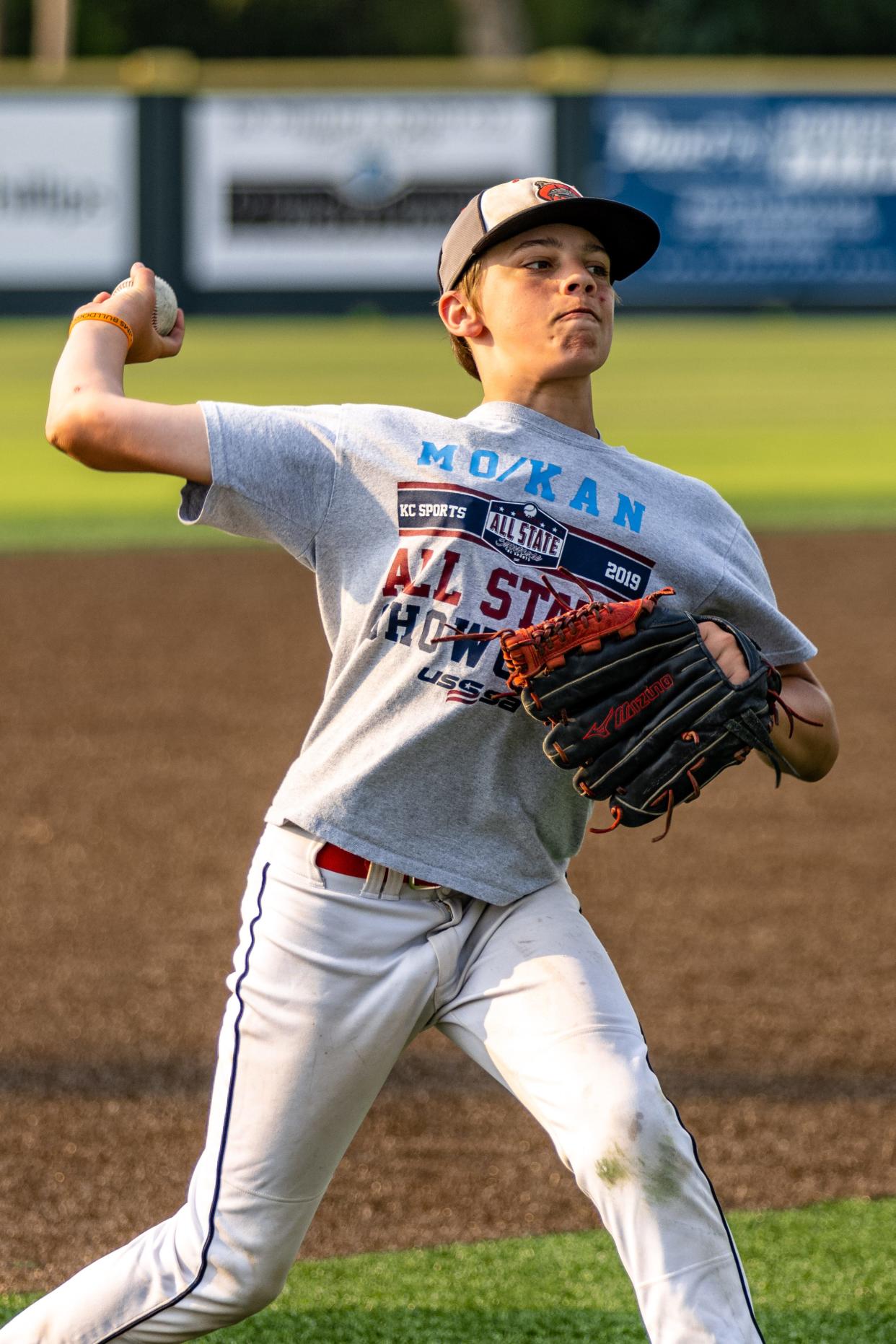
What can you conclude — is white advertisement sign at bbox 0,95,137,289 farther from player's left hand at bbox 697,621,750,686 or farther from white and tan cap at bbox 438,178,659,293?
player's left hand at bbox 697,621,750,686

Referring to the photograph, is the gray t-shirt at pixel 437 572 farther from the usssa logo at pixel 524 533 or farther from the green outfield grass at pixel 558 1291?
the green outfield grass at pixel 558 1291

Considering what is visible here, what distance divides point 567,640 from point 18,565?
870 centimetres

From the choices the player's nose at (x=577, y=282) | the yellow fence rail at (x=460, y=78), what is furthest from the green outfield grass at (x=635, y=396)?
the player's nose at (x=577, y=282)

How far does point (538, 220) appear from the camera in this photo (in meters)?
2.55

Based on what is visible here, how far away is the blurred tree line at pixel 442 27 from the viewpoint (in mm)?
36969

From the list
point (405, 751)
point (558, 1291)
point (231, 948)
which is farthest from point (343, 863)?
point (231, 948)

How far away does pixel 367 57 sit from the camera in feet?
140

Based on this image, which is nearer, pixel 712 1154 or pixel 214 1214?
pixel 214 1214

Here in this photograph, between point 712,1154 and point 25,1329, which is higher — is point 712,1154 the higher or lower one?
the lower one

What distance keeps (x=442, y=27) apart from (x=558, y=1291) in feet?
140

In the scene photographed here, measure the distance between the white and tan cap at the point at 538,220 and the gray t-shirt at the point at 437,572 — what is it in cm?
26

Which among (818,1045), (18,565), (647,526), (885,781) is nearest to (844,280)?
(18,565)

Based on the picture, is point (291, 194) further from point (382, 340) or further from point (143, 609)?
point (143, 609)

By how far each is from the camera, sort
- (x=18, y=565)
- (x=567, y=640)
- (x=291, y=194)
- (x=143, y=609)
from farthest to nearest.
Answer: (x=291, y=194) → (x=18, y=565) → (x=143, y=609) → (x=567, y=640)
